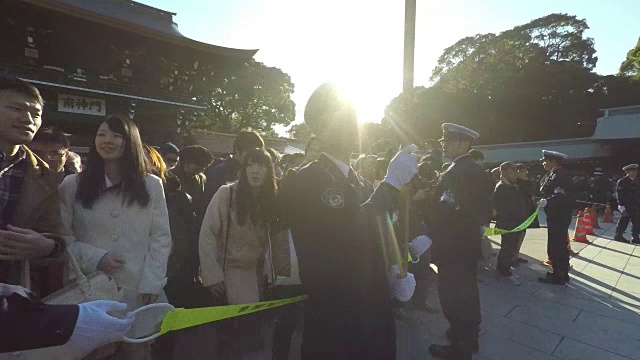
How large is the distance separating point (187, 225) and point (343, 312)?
1.93m

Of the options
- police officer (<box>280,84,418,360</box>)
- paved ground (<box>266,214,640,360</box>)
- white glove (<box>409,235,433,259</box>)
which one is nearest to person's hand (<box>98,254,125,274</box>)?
police officer (<box>280,84,418,360</box>)

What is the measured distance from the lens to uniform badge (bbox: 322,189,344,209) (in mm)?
1468

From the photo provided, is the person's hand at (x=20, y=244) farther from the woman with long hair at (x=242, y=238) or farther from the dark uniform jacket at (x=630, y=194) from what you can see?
the dark uniform jacket at (x=630, y=194)

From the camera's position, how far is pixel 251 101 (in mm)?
32250

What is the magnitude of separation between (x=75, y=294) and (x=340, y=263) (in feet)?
3.93

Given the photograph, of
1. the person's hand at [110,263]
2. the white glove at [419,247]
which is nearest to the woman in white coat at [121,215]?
the person's hand at [110,263]

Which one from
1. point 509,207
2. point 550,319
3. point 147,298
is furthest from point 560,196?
point 147,298

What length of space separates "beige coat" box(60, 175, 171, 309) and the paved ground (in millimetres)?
1737

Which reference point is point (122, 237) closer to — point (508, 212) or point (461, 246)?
point (461, 246)

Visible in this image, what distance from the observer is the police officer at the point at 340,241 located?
149cm

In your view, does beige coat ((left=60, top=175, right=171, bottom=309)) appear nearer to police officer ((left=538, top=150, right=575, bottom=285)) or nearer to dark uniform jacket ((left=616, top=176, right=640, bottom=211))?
police officer ((left=538, top=150, right=575, bottom=285))

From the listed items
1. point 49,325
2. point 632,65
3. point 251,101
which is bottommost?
point 49,325

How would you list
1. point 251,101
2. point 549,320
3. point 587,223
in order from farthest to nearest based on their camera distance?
point 251,101 → point 587,223 → point 549,320

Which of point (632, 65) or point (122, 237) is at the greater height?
point (632, 65)
